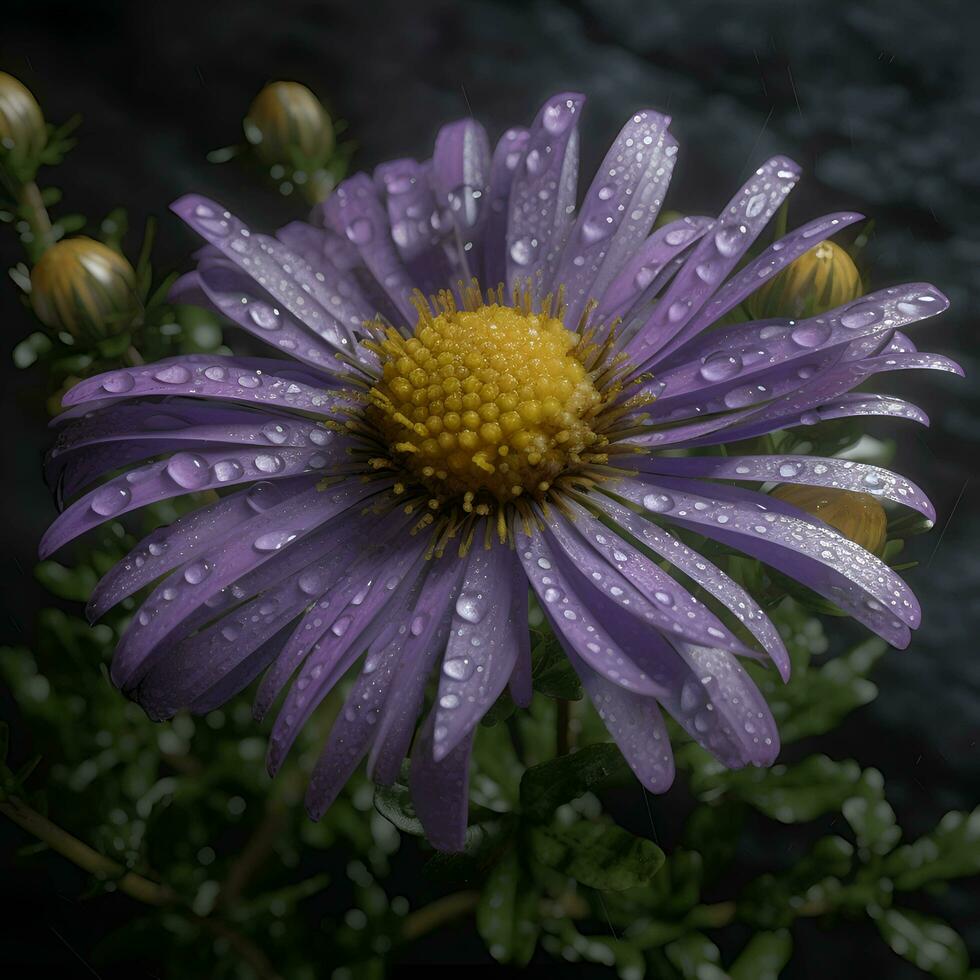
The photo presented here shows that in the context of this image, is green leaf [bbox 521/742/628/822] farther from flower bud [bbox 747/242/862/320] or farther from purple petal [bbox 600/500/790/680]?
flower bud [bbox 747/242/862/320]

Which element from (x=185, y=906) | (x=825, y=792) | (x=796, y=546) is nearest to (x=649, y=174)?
(x=796, y=546)

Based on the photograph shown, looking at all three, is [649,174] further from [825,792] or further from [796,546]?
[825,792]

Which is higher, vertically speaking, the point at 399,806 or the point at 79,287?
the point at 79,287

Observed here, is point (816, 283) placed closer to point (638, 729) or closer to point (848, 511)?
point (848, 511)

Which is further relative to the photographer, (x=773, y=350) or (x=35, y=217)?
(x=35, y=217)

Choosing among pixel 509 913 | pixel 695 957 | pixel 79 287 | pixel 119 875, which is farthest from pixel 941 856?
pixel 79 287

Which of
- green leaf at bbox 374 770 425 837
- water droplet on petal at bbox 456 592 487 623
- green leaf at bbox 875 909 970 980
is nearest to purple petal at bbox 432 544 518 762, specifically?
water droplet on petal at bbox 456 592 487 623
